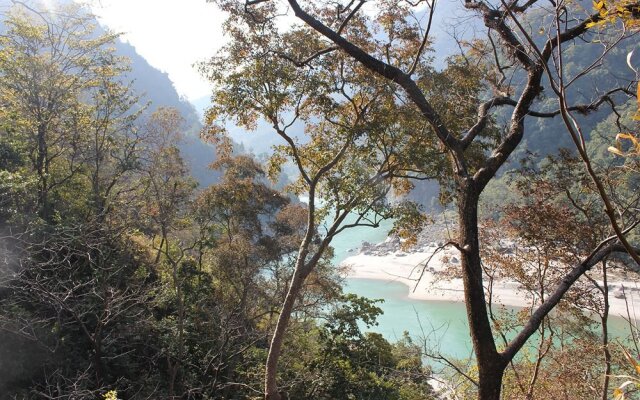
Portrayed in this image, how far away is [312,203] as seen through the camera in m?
5.29

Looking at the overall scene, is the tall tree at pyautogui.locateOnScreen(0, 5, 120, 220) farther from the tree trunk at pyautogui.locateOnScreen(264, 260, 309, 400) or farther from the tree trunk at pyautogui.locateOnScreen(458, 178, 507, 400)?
the tree trunk at pyautogui.locateOnScreen(458, 178, 507, 400)

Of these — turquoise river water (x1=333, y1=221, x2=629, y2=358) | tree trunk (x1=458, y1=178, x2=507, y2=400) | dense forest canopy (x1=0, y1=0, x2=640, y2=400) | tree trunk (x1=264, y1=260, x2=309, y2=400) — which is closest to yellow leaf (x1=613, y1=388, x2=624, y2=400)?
dense forest canopy (x1=0, y1=0, x2=640, y2=400)

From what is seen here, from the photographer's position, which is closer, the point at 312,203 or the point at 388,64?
the point at 388,64

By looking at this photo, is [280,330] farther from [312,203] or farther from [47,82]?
[47,82]

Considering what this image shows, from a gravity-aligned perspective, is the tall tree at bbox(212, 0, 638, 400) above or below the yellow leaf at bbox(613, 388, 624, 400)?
above

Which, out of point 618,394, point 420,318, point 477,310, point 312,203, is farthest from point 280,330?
point 420,318

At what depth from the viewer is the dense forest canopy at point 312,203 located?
3.25 m

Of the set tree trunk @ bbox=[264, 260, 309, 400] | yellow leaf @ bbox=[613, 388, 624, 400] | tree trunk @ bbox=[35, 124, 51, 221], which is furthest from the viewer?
tree trunk @ bbox=[35, 124, 51, 221]

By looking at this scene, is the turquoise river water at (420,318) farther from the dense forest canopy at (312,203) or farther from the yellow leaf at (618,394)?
the yellow leaf at (618,394)

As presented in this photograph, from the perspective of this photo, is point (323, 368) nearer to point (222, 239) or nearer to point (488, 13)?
point (222, 239)

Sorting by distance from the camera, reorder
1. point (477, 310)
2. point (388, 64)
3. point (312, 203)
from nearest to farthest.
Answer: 1. point (477, 310)
2. point (388, 64)
3. point (312, 203)

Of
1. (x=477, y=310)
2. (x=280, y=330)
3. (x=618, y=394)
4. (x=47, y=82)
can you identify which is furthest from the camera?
(x=47, y=82)

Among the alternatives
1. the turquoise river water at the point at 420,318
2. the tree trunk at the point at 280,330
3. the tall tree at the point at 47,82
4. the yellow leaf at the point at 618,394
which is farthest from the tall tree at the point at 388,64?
the turquoise river water at the point at 420,318

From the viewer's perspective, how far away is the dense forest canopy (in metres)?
3.25
